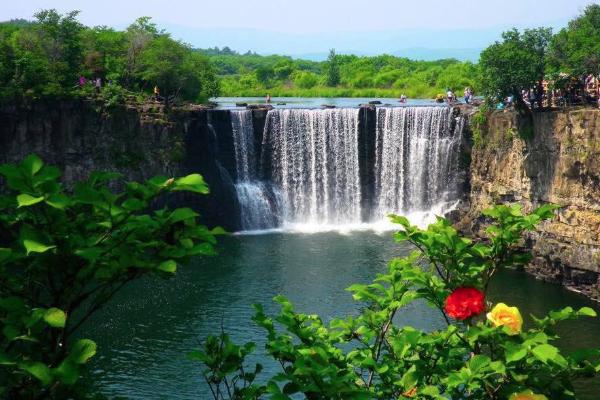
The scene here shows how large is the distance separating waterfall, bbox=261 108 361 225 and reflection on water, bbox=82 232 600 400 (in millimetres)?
4502

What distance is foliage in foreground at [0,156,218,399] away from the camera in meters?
4.00

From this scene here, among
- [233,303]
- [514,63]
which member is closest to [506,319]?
[233,303]

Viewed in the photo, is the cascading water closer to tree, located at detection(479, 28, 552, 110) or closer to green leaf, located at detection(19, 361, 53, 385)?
tree, located at detection(479, 28, 552, 110)

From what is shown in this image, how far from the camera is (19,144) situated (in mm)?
32688

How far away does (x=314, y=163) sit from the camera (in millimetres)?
38625

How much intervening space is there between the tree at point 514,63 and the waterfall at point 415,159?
5.69 meters

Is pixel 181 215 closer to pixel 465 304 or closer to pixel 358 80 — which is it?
pixel 465 304

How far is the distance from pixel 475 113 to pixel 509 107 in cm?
227

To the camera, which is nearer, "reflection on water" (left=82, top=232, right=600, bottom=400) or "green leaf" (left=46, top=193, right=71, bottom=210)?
"green leaf" (left=46, top=193, right=71, bottom=210)

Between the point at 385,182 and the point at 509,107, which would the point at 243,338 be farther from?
the point at 385,182

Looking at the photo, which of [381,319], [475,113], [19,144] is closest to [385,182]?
[475,113]

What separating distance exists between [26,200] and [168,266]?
0.77m

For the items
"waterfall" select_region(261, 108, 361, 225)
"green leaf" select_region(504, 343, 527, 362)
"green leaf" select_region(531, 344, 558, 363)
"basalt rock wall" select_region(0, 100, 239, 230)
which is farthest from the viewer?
"waterfall" select_region(261, 108, 361, 225)

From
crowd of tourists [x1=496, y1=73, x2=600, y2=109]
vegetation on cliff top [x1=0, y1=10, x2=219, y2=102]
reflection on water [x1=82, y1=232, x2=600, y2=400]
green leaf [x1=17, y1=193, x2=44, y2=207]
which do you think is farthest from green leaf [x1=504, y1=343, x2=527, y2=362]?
vegetation on cliff top [x1=0, y1=10, x2=219, y2=102]
